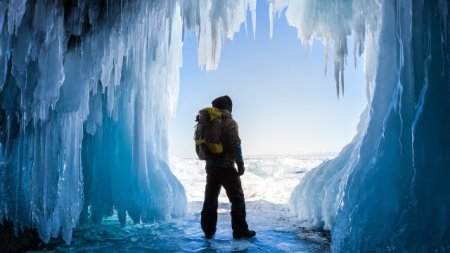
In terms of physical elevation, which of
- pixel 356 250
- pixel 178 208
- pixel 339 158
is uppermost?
A: pixel 339 158

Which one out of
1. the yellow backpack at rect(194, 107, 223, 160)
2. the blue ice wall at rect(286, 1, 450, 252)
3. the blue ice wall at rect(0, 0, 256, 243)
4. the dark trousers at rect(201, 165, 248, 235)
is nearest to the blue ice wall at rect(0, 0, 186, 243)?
the blue ice wall at rect(0, 0, 256, 243)

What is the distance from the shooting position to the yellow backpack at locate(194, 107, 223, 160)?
5043mm

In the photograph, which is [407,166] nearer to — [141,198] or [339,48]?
[339,48]

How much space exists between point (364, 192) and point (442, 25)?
1.70 metres

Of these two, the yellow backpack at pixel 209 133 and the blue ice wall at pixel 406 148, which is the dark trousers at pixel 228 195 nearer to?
the yellow backpack at pixel 209 133

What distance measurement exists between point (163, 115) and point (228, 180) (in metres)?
3.89

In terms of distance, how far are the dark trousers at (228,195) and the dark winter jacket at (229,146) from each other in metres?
0.08

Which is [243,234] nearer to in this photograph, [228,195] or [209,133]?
[228,195]

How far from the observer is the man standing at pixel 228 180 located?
501 cm

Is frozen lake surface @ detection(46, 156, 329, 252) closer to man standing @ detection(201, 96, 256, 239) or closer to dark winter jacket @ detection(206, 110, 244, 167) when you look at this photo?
man standing @ detection(201, 96, 256, 239)

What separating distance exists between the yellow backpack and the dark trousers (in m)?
0.23

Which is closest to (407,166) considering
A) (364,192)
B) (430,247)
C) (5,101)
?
(364,192)

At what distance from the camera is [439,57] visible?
129 inches

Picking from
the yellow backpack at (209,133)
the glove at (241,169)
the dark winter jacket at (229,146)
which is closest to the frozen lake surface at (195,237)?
the glove at (241,169)
